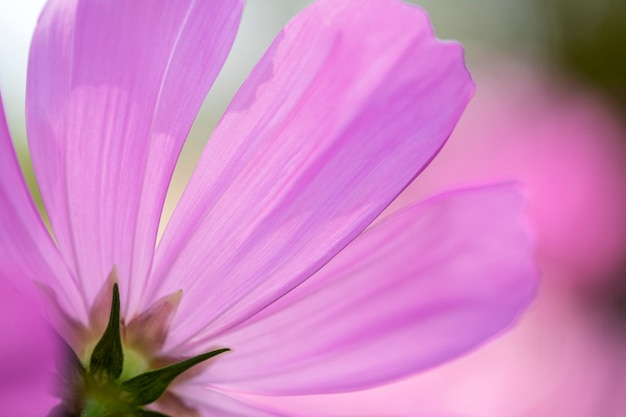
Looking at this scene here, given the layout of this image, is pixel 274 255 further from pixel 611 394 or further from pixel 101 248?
pixel 611 394

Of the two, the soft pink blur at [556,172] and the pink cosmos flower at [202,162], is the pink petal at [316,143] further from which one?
the soft pink blur at [556,172]

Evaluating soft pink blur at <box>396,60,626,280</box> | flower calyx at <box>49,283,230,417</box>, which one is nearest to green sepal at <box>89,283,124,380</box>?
flower calyx at <box>49,283,230,417</box>

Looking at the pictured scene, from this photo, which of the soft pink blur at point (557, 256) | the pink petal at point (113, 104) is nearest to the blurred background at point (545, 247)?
the soft pink blur at point (557, 256)

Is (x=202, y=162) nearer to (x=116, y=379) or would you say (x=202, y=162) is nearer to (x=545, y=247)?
(x=116, y=379)

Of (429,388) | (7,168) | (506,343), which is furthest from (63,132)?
(506,343)

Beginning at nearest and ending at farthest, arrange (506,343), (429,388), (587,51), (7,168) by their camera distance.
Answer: (7,168) < (429,388) < (506,343) < (587,51)

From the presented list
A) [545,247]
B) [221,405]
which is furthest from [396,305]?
[545,247]
